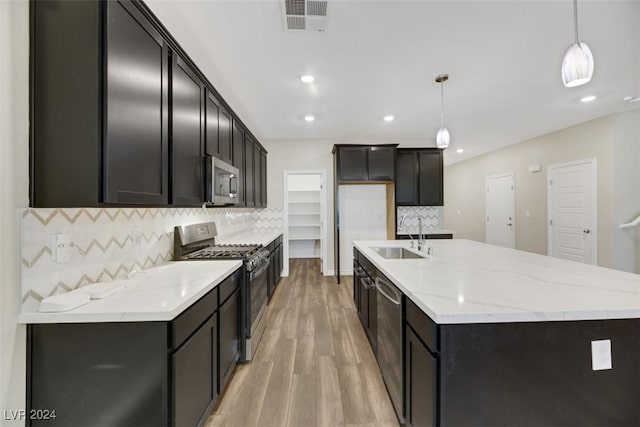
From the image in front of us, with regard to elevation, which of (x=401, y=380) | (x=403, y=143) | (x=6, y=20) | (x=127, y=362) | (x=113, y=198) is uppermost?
(x=403, y=143)

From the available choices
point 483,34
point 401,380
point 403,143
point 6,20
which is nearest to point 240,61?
point 6,20

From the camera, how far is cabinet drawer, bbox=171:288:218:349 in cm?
116

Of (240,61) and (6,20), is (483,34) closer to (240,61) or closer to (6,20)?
(240,61)

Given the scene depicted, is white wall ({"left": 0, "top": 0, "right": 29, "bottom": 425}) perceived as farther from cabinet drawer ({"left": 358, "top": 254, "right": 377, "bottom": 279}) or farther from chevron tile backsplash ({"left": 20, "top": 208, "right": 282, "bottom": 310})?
cabinet drawer ({"left": 358, "top": 254, "right": 377, "bottom": 279})

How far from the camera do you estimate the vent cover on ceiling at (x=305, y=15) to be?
1696 millimetres

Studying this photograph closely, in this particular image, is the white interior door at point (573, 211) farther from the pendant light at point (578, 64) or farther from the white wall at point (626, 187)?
the pendant light at point (578, 64)

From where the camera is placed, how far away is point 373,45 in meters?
2.16

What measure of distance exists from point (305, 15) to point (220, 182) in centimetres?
144

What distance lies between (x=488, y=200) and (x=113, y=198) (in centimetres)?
750

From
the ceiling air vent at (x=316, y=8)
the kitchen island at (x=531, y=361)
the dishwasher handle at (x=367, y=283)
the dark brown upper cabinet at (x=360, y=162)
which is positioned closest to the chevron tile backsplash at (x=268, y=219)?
the dark brown upper cabinet at (x=360, y=162)

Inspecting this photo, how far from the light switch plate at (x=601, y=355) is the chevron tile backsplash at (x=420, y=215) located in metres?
3.78

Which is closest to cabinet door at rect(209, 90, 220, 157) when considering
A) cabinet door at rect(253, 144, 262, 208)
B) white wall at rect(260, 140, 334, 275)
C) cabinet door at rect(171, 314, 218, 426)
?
cabinet door at rect(171, 314, 218, 426)

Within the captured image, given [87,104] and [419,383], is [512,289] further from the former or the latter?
[87,104]

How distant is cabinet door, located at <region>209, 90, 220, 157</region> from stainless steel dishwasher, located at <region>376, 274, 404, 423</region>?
1.76 metres
